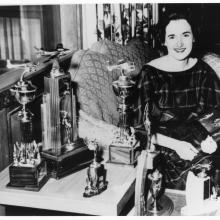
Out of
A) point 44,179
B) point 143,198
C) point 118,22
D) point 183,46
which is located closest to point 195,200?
point 143,198

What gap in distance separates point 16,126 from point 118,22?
39.4 inches

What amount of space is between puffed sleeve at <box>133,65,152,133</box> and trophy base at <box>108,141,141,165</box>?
0.56ft

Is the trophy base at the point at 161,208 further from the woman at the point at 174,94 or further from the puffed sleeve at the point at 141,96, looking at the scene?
the puffed sleeve at the point at 141,96

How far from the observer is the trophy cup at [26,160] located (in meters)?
1.23

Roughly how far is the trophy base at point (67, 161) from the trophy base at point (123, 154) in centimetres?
9

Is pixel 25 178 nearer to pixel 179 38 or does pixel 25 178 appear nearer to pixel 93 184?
pixel 93 184

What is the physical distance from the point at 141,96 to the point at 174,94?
0.13 metres

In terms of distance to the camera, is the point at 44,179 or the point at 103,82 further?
the point at 103,82

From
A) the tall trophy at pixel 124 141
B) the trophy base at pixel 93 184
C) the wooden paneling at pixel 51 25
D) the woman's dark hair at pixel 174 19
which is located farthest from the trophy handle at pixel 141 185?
the wooden paneling at pixel 51 25

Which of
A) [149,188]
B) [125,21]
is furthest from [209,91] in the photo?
[125,21]

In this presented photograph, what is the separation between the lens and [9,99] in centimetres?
143

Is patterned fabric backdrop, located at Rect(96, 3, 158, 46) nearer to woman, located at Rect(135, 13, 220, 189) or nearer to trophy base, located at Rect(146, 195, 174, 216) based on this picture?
woman, located at Rect(135, 13, 220, 189)

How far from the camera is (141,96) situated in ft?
5.20

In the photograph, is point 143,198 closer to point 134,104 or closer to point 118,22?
point 134,104
